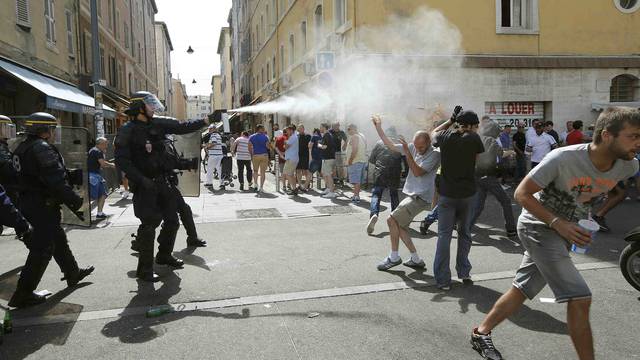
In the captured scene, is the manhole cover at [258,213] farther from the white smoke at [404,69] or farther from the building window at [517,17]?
the building window at [517,17]

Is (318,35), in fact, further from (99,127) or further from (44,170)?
(44,170)

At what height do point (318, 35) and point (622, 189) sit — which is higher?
point (318, 35)

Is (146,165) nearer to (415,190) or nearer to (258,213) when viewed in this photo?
(415,190)

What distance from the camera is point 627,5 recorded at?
51.2 feet

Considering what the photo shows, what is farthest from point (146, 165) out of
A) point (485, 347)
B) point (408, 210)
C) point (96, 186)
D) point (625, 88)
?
point (625, 88)

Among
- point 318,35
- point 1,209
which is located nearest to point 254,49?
point 318,35

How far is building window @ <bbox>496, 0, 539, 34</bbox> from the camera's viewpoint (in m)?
14.5

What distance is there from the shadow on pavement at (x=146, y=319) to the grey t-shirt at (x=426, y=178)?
209 cm

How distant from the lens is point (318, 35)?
1797 centimetres

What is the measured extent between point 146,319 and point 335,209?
5696 millimetres

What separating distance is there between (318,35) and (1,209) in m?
15.6

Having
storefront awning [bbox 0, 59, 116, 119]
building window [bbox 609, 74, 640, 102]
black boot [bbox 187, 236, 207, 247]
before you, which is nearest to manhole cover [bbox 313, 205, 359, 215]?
black boot [bbox 187, 236, 207, 247]

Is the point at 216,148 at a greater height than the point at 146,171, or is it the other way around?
the point at 216,148

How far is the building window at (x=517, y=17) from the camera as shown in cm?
1453
